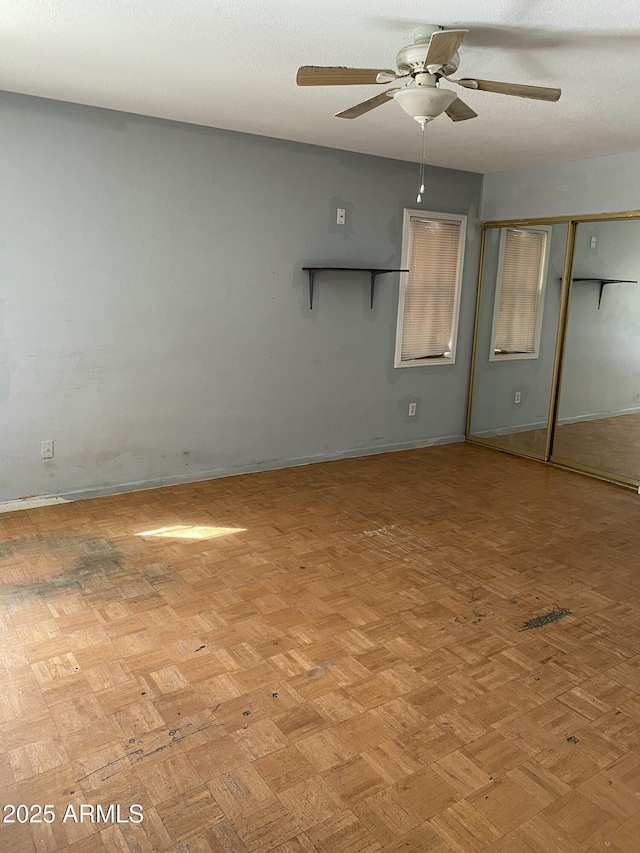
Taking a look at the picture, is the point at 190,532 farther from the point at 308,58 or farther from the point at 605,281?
the point at 605,281

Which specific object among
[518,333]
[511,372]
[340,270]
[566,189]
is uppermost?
[566,189]

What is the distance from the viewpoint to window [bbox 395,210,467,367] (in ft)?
18.6

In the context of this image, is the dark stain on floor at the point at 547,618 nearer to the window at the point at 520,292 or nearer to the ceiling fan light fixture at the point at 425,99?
the ceiling fan light fixture at the point at 425,99

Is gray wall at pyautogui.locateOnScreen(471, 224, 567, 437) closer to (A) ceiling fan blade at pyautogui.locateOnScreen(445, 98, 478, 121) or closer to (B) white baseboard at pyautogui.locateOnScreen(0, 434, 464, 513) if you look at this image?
(B) white baseboard at pyautogui.locateOnScreen(0, 434, 464, 513)

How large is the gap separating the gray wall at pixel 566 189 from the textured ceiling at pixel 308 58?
406mm

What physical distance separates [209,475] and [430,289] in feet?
8.35

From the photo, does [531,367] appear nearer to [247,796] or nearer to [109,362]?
[109,362]

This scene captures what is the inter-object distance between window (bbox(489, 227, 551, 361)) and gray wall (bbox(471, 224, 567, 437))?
6cm

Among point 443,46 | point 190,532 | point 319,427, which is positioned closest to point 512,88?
point 443,46

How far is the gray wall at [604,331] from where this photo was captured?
16.2 ft

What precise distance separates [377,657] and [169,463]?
2.54 metres

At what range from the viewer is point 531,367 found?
225 inches

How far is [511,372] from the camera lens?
5875mm

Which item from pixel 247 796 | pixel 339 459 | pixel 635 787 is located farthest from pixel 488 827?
pixel 339 459
